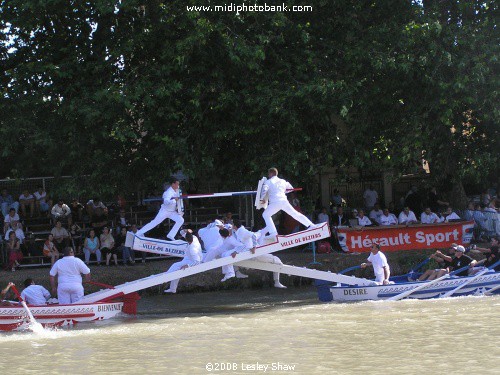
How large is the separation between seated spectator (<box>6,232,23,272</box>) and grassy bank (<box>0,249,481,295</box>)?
0.25 m

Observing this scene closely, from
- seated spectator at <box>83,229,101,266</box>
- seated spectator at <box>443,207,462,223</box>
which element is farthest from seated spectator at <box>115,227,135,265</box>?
seated spectator at <box>443,207,462,223</box>

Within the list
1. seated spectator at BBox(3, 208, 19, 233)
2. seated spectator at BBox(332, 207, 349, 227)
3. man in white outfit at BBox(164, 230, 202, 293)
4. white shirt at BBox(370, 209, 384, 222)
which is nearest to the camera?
man in white outfit at BBox(164, 230, 202, 293)

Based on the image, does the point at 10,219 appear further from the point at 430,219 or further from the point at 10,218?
the point at 430,219

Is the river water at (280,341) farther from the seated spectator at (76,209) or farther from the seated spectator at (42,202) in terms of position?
the seated spectator at (42,202)

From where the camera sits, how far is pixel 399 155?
25.3m

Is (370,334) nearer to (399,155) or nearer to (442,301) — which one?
(442,301)

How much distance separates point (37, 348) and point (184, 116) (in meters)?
9.72

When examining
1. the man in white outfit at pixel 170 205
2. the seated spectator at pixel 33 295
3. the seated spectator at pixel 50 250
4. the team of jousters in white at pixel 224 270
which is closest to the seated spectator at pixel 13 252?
the seated spectator at pixel 50 250

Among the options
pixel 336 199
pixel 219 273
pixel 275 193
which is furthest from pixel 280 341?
pixel 336 199

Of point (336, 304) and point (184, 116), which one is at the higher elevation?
point (184, 116)

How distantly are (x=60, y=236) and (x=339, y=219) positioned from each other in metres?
8.16

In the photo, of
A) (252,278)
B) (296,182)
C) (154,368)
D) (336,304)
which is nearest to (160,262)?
(252,278)

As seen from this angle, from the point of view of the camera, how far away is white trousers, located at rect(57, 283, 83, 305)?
66.2 feet

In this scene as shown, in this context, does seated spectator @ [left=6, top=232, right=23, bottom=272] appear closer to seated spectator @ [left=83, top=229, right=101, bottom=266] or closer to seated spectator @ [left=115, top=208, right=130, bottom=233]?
seated spectator @ [left=83, top=229, right=101, bottom=266]
